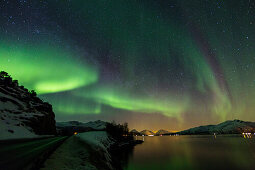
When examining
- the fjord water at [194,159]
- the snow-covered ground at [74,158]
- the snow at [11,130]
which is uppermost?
the snow at [11,130]

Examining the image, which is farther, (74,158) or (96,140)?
(96,140)

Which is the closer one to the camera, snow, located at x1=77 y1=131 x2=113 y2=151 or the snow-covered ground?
the snow-covered ground

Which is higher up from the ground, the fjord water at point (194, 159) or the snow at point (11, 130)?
the snow at point (11, 130)

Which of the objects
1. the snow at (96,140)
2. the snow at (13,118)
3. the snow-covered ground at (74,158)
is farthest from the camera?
the snow at (13,118)

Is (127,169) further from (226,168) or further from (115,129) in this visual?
(115,129)

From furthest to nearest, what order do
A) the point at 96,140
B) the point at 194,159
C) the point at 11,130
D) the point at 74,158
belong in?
the point at 194,159
the point at 11,130
the point at 96,140
the point at 74,158

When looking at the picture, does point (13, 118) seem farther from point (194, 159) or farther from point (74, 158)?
point (194, 159)

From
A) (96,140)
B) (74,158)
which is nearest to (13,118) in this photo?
(96,140)

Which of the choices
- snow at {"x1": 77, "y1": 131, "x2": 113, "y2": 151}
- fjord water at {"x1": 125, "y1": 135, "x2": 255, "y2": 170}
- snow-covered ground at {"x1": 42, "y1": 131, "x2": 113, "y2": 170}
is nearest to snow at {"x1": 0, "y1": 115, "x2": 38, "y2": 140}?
snow at {"x1": 77, "y1": 131, "x2": 113, "y2": 151}

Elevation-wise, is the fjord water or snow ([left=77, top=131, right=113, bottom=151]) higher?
snow ([left=77, top=131, right=113, bottom=151])

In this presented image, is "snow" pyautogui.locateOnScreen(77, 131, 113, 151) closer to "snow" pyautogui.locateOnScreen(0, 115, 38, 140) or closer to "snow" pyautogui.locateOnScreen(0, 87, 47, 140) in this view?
"snow" pyautogui.locateOnScreen(0, 115, 38, 140)

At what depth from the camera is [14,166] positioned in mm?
7164

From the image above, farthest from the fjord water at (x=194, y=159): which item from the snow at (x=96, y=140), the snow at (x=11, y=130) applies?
the snow at (x=11, y=130)

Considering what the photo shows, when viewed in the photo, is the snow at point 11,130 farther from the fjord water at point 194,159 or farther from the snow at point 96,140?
the fjord water at point 194,159
